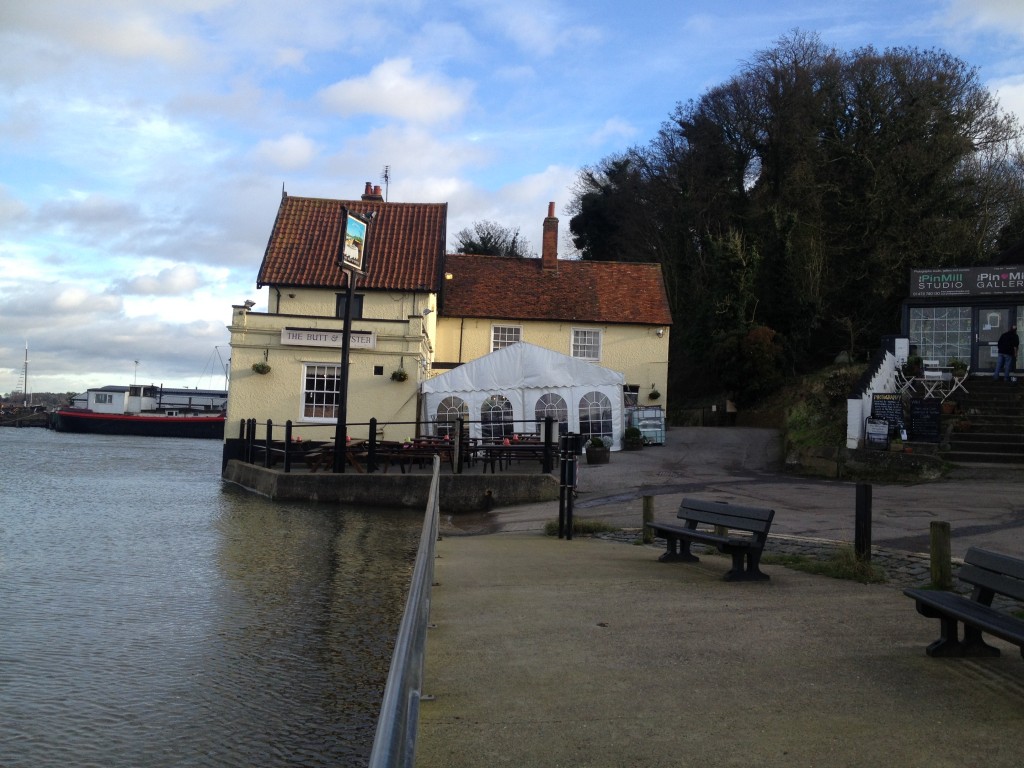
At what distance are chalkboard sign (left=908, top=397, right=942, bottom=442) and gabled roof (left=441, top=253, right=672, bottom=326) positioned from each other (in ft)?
49.9

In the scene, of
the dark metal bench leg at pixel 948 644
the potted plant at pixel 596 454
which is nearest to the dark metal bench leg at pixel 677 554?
the dark metal bench leg at pixel 948 644

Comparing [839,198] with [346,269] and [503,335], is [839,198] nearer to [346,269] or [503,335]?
[503,335]

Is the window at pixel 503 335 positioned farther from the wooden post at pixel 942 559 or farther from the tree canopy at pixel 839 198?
the wooden post at pixel 942 559

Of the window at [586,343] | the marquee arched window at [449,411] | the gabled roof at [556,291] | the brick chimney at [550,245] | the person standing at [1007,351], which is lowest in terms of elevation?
the marquee arched window at [449,411]

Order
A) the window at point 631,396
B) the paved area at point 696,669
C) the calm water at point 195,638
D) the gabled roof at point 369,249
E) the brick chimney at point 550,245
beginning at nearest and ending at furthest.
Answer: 1. the paved area at point 696,669
2. the calm water at point 195,638
3. the gabled roof at point 369,249
4. the window at point 631,396
5. the brick chimney at point 550,245

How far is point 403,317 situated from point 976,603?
2673cm

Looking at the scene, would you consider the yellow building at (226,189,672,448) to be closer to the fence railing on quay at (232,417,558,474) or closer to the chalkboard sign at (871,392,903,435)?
the fence railing on quay at (232,417,558,474)

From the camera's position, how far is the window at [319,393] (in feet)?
92.2

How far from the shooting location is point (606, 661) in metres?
6.15

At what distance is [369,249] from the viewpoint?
33906 mm

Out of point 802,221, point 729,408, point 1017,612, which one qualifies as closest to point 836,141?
point 802,221

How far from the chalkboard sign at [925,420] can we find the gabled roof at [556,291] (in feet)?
49.9

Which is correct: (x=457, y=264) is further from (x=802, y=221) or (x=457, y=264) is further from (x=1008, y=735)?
(x=1008, y=735)

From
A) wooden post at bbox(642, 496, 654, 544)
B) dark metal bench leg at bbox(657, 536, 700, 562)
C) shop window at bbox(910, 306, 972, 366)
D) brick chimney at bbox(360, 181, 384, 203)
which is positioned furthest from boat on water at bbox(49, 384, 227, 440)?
dark metal bench leg at bbox(657, 536, 700, 562)
